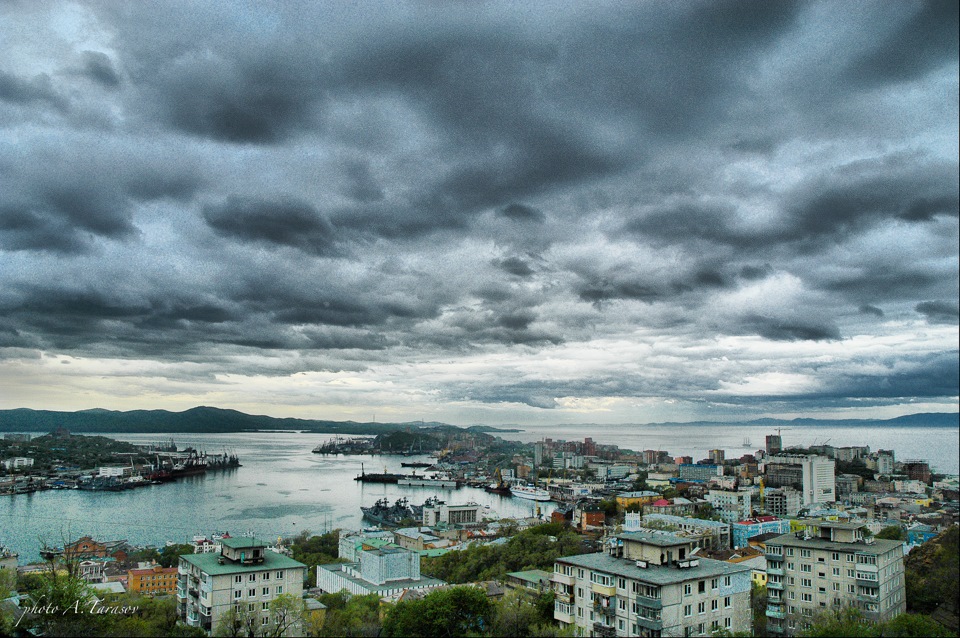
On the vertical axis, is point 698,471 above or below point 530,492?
above

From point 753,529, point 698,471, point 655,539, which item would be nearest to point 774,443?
point 698,471

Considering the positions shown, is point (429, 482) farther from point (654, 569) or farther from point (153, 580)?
point (654, 569)

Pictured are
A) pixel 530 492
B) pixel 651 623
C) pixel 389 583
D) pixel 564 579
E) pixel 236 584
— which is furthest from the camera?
pixel 530 492

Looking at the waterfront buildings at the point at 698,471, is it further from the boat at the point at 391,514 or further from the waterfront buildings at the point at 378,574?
the waterfront buildings at the point at 378,574

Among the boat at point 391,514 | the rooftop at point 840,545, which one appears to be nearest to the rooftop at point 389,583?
the rooftop at point 840,545

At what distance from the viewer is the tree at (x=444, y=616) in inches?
277

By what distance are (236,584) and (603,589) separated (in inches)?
173

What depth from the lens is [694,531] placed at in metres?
16.9

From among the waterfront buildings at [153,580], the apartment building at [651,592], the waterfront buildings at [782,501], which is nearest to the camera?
the apartment building at [651,592]

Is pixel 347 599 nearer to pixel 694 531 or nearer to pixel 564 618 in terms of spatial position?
pixel 564 618

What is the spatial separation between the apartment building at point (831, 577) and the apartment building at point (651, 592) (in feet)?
6.01

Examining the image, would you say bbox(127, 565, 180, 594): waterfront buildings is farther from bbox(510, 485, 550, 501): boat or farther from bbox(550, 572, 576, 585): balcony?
bbox(510, 485, 550, 501): boat

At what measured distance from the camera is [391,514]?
27.5 metres

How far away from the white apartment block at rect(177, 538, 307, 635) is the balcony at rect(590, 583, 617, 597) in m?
3.82
